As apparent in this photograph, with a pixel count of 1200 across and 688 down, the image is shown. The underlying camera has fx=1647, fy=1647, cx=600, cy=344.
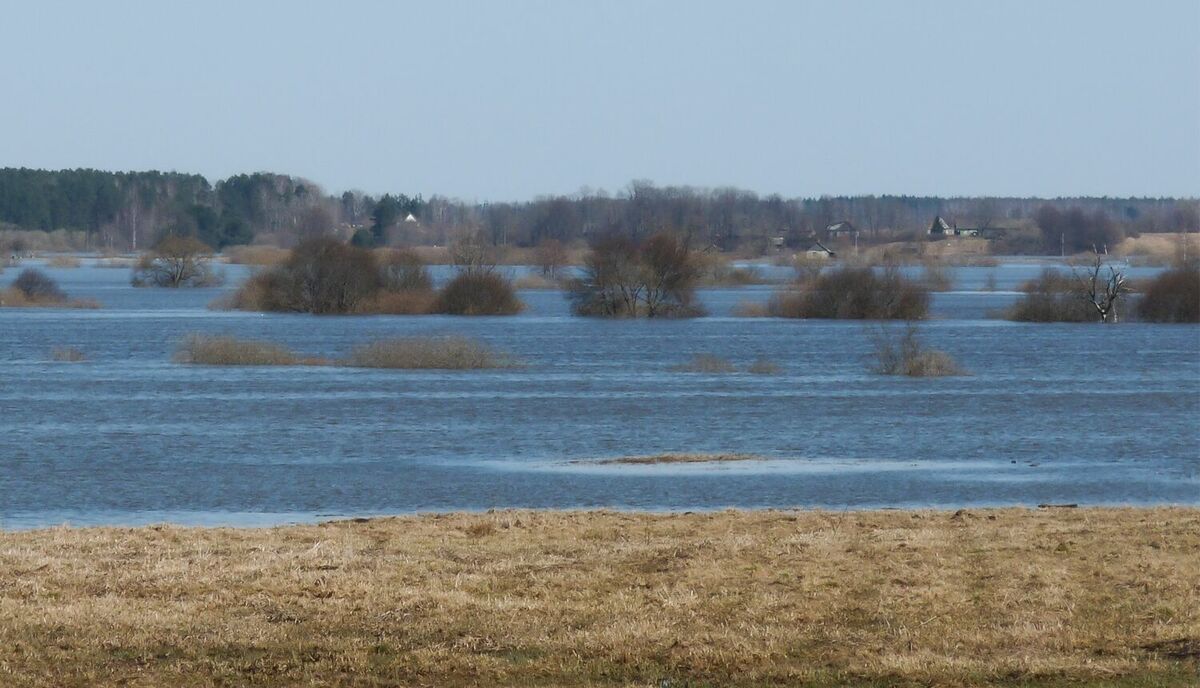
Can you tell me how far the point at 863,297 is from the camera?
269ft

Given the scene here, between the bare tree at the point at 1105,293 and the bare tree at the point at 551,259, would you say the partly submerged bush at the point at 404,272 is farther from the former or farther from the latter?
the bare tree at the point at 551,259

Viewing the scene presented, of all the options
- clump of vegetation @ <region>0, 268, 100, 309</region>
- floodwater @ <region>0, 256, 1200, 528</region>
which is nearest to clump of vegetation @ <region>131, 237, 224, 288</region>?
clump of vegetation @ <region>0, 268, 100, 309</region>

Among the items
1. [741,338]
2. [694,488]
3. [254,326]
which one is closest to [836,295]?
[741,338]

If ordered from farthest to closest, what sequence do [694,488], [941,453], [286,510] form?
[941,453], [694,488], [286,510]

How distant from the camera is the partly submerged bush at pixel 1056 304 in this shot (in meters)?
82.8

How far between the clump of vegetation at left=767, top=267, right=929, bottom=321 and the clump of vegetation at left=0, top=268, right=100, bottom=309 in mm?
43901

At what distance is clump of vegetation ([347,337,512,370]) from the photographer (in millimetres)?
55594

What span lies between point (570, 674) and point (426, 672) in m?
0.90

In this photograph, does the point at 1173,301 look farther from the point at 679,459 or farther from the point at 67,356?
the point at 679,459

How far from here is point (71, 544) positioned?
50.6ft

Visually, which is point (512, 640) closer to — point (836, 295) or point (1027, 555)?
point (1027, 555)

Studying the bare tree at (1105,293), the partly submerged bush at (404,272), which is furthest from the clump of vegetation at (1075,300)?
the partly submerged bush at (404,272)

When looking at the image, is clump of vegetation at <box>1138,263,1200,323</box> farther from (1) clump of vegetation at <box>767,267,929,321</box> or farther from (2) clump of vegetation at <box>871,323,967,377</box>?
(2) clump of vegetation at <box>871,323,967,377</box>

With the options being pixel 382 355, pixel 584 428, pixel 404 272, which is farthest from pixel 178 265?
pixel 584 428
